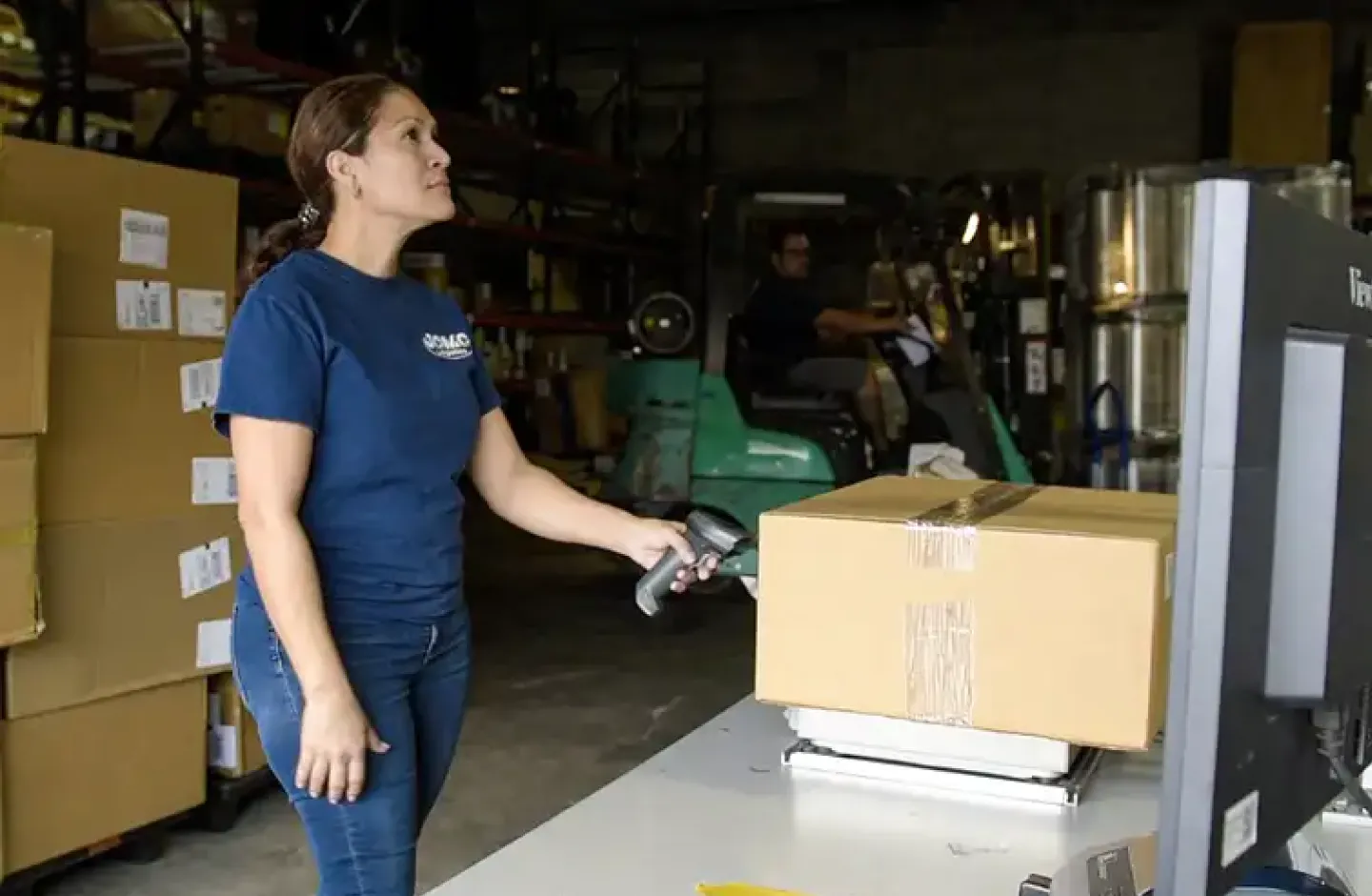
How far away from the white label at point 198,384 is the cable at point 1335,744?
2.96 m

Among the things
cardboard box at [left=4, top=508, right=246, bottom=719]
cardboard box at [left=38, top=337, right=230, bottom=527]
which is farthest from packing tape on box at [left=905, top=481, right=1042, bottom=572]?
cardboard box at [left=4, top=508, right=246, bottom=719]

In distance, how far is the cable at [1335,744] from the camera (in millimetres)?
837

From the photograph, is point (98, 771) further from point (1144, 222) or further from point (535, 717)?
point (1144, 222)

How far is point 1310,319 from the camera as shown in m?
0.76

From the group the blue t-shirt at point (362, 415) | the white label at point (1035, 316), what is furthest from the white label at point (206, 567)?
the white label at point (1035, 316)

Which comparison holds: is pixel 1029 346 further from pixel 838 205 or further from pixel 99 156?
pixel 99 156

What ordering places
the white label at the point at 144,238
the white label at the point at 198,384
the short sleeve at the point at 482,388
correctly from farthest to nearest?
the white label at the point at 198,384, the white label at the point at 144,238, the short sleeve at the point at 482,388

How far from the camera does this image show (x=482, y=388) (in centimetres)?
197

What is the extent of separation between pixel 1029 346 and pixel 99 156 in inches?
197

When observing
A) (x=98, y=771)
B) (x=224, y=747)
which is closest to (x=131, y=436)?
(x=98, y=771)

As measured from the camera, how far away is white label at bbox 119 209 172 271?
3266 millimetres

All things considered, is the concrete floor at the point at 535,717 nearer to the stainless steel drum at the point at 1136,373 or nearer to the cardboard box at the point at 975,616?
the stainless steel drum at the point at 1136,373

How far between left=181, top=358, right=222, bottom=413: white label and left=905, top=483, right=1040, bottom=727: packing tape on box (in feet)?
7.81

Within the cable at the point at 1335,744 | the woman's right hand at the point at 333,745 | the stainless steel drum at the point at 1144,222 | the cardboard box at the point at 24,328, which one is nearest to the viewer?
the cable at the point at 1335,744
